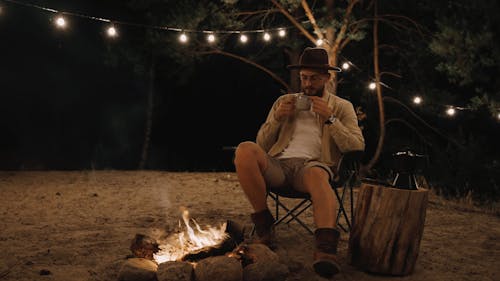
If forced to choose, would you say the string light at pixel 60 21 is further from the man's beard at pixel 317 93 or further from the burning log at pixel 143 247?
the burning log at pixel 143 247

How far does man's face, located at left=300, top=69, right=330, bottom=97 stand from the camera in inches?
130

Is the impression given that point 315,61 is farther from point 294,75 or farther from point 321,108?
point 294,75

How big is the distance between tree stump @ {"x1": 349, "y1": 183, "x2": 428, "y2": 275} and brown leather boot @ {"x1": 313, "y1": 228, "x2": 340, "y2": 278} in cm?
17

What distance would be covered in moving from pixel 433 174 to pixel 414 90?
1324 mm

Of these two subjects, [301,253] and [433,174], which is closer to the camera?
[301,253]

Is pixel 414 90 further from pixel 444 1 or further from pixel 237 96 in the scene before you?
pixel 237 96

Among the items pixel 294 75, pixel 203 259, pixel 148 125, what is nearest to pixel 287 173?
pixel 203 259

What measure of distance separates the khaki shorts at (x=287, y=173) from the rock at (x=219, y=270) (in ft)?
2.33

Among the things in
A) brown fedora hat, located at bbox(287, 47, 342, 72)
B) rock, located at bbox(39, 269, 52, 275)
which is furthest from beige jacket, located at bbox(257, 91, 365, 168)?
rock, located at bbox(39, 269, 52, 275)

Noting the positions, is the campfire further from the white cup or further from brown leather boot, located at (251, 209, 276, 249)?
the white cup

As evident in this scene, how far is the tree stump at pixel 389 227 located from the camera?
2.83m

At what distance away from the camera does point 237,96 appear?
42.8 feet

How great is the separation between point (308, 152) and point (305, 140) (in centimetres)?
8

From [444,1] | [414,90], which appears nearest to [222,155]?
[414,90]
